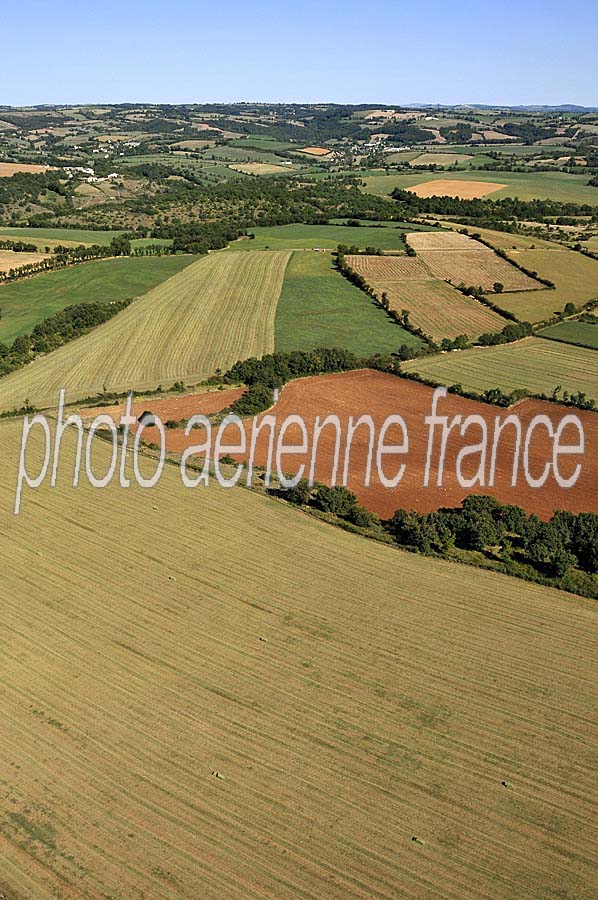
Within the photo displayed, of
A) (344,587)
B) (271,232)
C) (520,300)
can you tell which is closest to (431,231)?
(271,232)

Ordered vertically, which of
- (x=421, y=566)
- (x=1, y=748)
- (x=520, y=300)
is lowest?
(x=1, y=748)

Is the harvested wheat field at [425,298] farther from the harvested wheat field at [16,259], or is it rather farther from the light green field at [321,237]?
the harvested wheat field at [16,259]

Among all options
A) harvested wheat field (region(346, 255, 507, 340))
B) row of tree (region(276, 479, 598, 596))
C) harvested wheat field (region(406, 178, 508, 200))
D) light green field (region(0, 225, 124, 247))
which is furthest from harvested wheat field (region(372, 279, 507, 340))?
harvested wheat field (region(406, 178, 508, 200))

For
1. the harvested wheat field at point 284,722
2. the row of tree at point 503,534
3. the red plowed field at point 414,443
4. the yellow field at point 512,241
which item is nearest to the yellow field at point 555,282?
the yellow field at point 512,241

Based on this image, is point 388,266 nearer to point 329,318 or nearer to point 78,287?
point 329,318

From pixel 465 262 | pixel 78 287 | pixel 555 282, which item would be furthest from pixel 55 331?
pixel 555 282

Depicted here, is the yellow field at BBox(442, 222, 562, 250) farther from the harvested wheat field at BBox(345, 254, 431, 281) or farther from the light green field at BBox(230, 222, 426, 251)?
the harvested wheat field at BBox(345, 254, 431, 281)

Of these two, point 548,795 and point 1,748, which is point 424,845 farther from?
point 1,748
